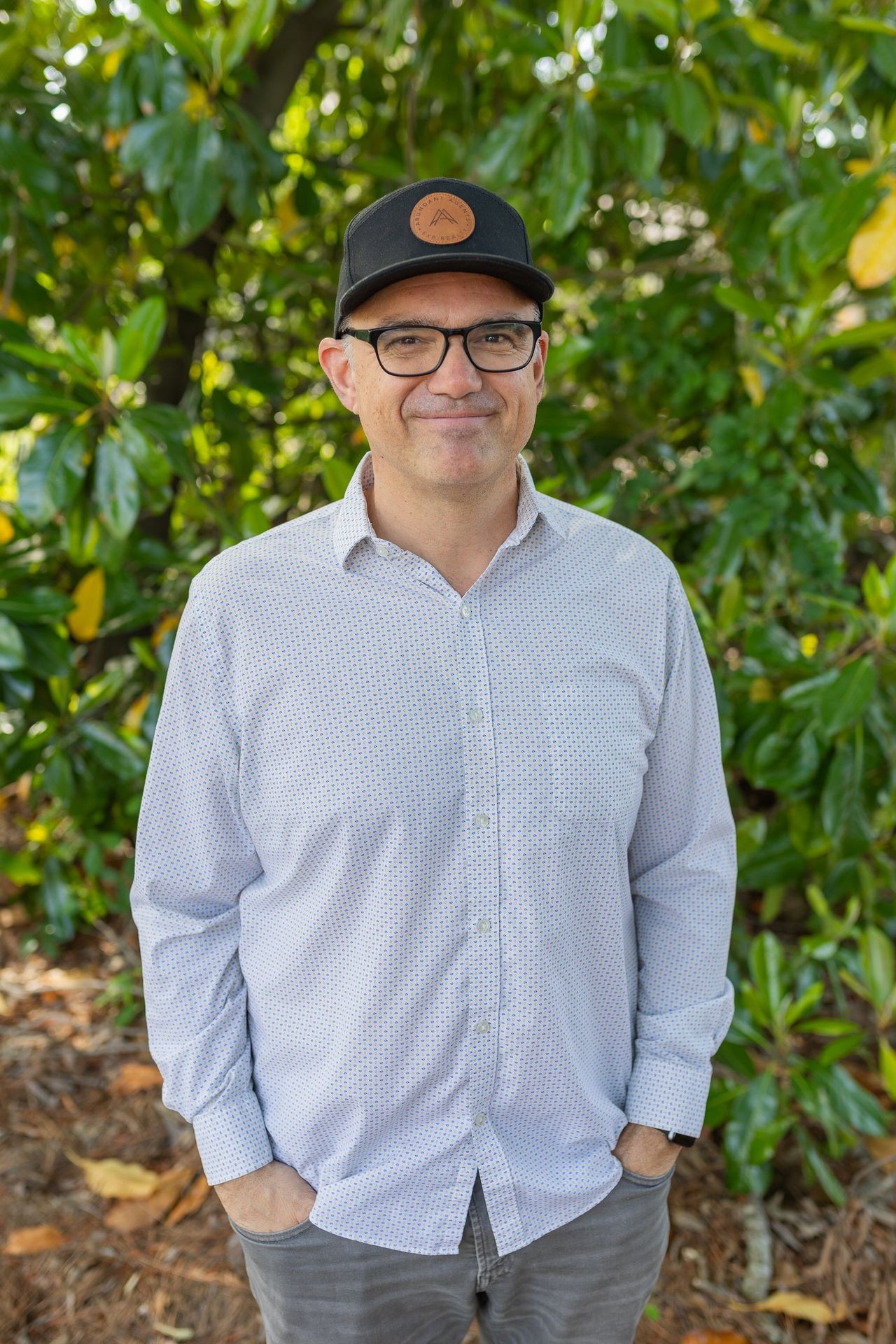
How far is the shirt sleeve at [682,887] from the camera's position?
4.46 ft

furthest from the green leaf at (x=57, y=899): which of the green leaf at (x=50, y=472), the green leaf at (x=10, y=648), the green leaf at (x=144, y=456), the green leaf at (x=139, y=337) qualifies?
the green leaf at (x=139, y=337)

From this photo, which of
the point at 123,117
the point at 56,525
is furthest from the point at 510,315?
the point at 123,117

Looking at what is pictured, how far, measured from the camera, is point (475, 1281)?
1298 mm

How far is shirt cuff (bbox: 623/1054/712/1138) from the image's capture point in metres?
1.33

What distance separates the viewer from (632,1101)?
1359 millimetres

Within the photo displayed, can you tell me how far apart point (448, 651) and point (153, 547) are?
3.79 feet

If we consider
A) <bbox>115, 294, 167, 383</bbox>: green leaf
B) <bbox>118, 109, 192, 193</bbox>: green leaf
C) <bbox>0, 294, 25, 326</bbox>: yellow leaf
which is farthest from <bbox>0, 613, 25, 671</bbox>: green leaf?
<bbox>118, 109, 192, 193</bbox>: green leaf

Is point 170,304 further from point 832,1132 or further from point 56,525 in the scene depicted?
point 832,1132

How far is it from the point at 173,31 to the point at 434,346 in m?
1.17

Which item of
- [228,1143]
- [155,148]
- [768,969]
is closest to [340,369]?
[228,1143]

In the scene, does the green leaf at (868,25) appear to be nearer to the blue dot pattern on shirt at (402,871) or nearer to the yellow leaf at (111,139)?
the blue dot pattern on shirt at (402,871)

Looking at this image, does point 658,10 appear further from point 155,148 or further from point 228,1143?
point 228,1143

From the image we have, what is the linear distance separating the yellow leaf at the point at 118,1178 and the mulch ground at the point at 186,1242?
0.01 meters

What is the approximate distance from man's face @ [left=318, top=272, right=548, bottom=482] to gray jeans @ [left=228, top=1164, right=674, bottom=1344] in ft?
2.67
